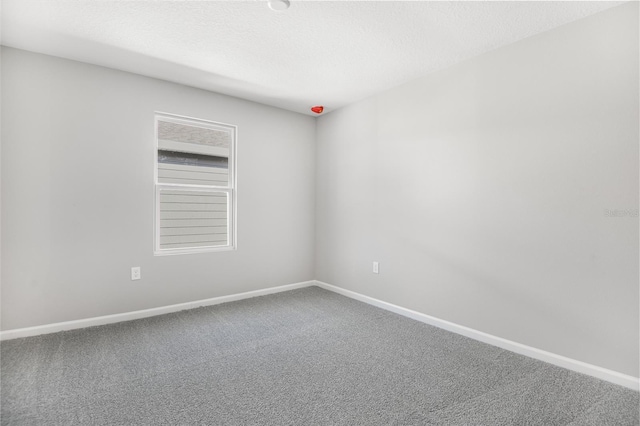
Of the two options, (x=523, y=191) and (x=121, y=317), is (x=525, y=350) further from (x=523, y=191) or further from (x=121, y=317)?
(x=121, y=317)

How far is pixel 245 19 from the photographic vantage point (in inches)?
85.5

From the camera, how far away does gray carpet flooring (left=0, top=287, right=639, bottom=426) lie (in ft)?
5.42

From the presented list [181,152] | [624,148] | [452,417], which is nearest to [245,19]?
[181,152]

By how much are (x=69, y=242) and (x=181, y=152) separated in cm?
130

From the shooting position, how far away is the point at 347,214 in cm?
394

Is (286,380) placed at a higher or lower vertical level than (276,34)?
lower

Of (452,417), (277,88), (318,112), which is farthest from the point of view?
Answer: (318,112)

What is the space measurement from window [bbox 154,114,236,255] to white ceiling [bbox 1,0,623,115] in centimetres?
57

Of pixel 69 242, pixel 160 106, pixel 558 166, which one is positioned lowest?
pixel 69 242

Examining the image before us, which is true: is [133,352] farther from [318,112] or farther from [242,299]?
[318,112]

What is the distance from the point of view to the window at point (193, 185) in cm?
328

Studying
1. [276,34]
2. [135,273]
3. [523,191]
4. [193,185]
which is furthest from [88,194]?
[523,191]

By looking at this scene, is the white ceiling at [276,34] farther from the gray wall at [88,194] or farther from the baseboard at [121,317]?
the baseboard at [121,317]

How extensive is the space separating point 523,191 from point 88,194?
3.58 meters
